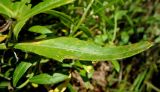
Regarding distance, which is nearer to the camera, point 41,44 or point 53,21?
point 41,44

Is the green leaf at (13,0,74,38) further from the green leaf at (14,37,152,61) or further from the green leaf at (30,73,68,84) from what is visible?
the green leaf at (30,73,68,84)

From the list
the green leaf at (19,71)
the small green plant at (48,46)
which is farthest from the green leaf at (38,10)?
the green leaf at (19,71)

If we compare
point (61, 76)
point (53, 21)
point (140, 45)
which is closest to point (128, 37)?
point (53, 21)

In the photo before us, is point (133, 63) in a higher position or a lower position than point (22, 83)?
lower

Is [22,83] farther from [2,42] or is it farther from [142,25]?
[142,25]

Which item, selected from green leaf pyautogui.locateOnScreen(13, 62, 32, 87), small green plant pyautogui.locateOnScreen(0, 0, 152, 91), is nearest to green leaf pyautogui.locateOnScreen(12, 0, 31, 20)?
small green plant pyautogui.locateOnScreen(0, 0, 152, 91)

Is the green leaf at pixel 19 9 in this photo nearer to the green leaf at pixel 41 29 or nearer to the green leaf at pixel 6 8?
the green leaf at pixel 6 8
